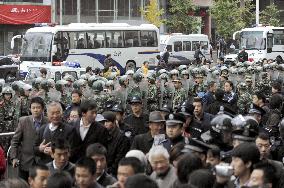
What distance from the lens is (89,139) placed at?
988cm

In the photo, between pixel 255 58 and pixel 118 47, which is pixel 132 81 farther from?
pixel 255 58

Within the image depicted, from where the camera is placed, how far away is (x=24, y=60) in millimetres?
35219

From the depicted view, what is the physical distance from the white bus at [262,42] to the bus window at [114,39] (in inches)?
291

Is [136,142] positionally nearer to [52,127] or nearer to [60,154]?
[52,127]

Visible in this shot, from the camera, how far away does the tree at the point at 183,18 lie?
5659 cm

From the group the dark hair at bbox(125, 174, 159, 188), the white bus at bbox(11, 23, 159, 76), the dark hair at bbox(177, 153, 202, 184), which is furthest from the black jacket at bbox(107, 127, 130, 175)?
the white bus at bbox(11, 23, 159, 76)

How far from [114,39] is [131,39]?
1.16m

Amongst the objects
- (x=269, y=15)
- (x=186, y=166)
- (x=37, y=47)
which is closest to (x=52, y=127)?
(x=186, y=166)

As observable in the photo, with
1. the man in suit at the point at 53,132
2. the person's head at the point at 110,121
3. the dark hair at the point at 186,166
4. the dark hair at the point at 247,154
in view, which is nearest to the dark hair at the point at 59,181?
the dark hair at the point at 186,166

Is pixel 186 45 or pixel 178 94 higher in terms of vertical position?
pixel 186 45

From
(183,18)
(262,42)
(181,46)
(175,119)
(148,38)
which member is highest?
(183,18)

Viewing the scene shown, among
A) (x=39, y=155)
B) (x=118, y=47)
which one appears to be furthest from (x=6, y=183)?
(x=118, y=47)

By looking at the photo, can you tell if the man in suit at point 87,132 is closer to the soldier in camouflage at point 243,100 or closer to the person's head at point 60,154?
the person's head at point 60,154

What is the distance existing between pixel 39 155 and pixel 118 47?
29847 millimetres
